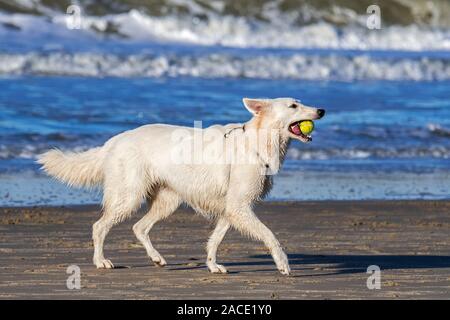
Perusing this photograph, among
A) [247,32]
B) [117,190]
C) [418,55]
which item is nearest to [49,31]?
[247,32]

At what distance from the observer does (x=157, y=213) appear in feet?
30.1

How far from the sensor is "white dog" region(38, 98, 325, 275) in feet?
28.3

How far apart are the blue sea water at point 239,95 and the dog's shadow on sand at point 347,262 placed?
3.53 meters

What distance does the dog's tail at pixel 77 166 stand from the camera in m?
9.13

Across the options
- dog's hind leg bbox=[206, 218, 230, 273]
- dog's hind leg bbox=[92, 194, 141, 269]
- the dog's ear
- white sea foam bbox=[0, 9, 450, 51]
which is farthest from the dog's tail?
white sea foam bbox=[0, 9, 450, 51]

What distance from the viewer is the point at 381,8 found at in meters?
39.9

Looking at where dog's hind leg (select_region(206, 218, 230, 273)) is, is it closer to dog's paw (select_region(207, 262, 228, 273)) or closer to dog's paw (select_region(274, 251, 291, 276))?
dog's paw (select_region(207, 262, 228, 273))

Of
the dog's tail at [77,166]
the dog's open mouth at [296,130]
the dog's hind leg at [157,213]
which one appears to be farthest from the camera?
the dog's tail at [77,166]

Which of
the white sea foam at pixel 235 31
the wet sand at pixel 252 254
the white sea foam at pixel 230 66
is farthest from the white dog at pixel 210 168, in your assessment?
the white sea foam at pixel 235 31

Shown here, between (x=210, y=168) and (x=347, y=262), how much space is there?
1442 mm

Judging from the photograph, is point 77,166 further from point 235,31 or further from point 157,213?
point 235,31

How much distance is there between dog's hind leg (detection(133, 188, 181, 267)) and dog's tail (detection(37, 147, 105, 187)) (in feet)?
1.62

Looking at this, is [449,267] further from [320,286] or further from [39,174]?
[39,174]

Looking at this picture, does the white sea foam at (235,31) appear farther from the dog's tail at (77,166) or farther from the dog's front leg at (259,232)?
the dog's front leg at (259,232)
